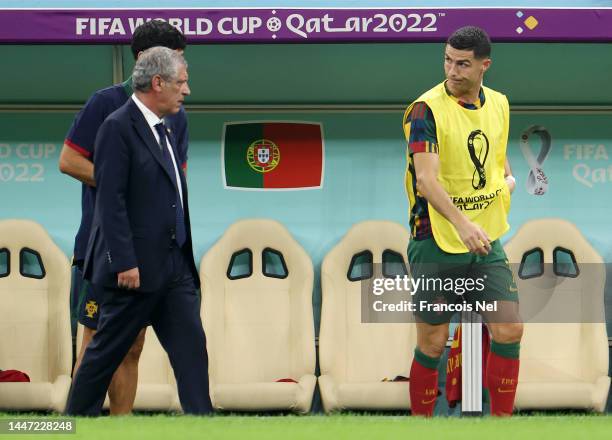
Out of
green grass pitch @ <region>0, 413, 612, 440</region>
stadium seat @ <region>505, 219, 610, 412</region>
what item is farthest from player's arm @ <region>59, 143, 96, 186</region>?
stadium seat @ <region>505, 219, 610, 412</region>

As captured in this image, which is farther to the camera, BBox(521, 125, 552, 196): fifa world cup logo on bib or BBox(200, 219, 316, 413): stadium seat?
BBox(521, 125, 552, 196): fifa world cup logo on bib

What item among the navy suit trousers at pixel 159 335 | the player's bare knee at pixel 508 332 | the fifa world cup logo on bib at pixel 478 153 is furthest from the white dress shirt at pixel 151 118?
the player's bare knee at pixel 508 332

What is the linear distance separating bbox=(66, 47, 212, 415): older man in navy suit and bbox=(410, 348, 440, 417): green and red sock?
1.00 m

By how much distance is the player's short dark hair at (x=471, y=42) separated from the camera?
4.77 metres

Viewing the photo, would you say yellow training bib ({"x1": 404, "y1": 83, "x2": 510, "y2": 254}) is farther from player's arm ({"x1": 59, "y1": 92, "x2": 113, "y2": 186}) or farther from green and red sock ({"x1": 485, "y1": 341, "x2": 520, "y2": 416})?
player's arm ({"x1": 59, "y1": 92, "x2": 113, "y2": 186})

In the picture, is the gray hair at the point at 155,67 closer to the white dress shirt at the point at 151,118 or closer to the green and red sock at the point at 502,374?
the white dress shirt at the point at 151,118

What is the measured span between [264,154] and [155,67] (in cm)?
249

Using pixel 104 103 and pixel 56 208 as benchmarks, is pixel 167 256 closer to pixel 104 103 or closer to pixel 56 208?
pixel 104 103

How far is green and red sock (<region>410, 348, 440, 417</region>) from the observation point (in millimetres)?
4945

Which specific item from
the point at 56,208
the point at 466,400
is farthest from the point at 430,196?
the point at 56,208

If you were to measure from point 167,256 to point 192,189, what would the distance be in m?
2.58

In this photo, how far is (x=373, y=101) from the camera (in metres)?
6.88

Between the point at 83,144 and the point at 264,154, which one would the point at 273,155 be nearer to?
the point at 264,154

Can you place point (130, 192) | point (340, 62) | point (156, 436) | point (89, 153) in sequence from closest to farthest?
point (156, 436), point (130, 192), point (89, 153), point (340, 62)
